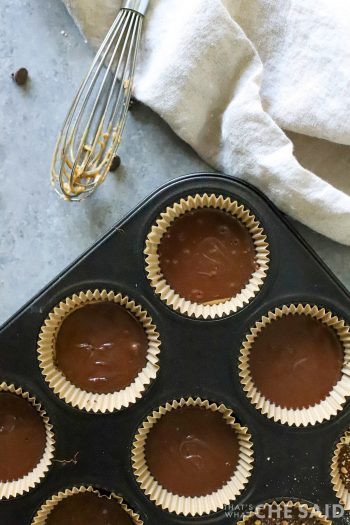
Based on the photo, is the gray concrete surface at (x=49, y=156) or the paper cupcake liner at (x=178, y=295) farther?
the gray concrete surface at (x=49, y=156)

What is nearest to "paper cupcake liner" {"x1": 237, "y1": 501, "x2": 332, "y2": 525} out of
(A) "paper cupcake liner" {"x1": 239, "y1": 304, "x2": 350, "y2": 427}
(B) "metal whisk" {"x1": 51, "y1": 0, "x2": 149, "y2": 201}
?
(A) "paper cupcake liner" {"x1": 239, "y1": 304, "x2": 350, "y2": 427}

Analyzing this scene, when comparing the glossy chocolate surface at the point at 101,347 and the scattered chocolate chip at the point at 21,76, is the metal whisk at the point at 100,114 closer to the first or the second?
the scattered chocolate chip at the point at 21,76

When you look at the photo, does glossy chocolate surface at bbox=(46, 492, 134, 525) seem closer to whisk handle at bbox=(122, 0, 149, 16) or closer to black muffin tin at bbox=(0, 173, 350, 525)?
black muffin tin at bbox=(0, 173, 350, 525)

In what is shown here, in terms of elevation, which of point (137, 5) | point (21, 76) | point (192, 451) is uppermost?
point (137, 5)

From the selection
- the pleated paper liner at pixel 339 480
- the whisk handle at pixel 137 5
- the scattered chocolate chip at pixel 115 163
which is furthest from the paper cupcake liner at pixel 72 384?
the whisk handle at pixel 137 5

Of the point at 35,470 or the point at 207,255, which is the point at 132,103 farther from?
the point at 35,470

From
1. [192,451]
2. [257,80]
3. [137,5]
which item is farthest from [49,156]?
[192,451]
